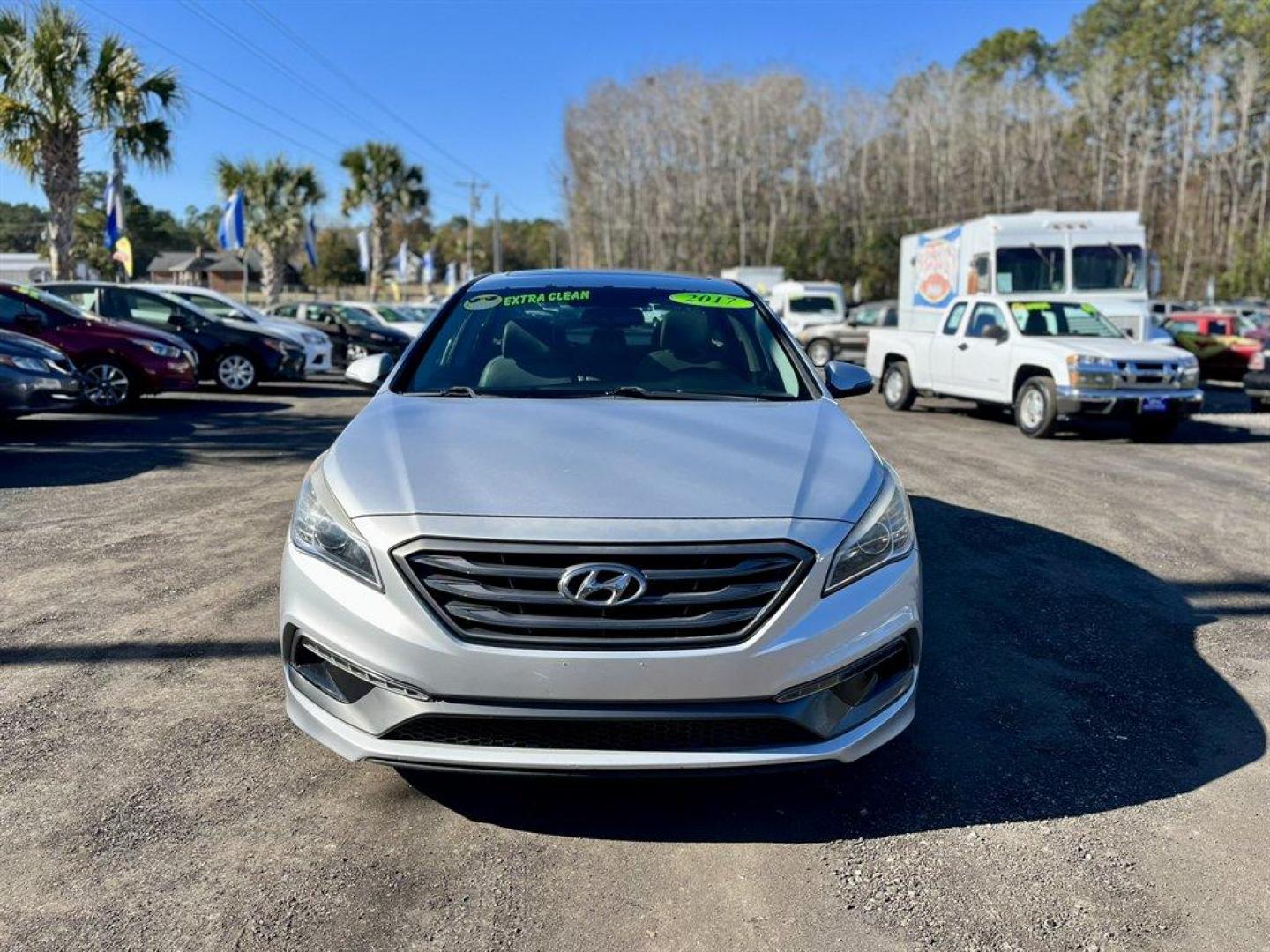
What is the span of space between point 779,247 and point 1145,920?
60.8 meters

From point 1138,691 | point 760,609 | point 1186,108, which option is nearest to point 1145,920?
point 760,609

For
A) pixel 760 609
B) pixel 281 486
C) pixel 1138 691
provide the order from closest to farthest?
pixel 760 609 < pixel 1138 691 < pixel 281 486

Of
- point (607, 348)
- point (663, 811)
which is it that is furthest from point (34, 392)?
point (663, 811)

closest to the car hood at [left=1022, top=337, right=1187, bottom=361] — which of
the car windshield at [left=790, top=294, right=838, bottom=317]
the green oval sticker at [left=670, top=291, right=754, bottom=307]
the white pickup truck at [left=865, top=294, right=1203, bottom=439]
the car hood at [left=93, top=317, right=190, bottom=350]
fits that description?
the white pickup truck at [left=865, top=294, right=1203, bottom=439]

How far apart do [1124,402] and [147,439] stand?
10.6 meters

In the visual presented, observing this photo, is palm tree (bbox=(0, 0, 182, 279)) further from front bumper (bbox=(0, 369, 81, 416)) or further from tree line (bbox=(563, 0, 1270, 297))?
tree line (bbox=(563, 0, 1270, 297))

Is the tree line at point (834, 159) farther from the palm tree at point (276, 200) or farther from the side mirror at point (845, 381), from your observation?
the side mirror at point (845, 381)

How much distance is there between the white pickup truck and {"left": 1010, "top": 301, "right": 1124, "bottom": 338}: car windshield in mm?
11

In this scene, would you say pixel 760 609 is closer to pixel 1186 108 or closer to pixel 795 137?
pixel 1186 108

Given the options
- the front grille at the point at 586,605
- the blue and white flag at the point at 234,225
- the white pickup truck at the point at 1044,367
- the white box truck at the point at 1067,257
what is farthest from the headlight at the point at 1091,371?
the blue and white flag at the point at 234,225

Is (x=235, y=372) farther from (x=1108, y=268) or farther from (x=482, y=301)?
(x=1108, y=268)

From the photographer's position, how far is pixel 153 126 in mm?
20969

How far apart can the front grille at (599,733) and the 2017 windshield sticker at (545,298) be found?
2.46m

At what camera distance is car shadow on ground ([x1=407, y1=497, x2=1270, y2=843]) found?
3.11 m
